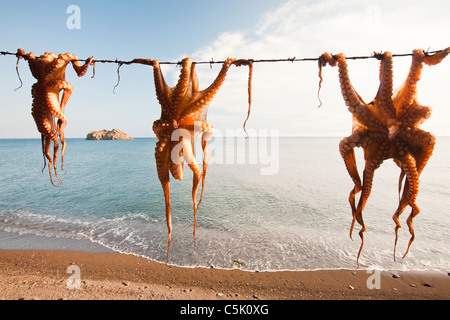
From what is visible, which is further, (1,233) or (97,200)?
(97,200)

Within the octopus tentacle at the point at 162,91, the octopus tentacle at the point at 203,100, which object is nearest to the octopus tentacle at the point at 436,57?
the octopus tentacle at the point at 203,100

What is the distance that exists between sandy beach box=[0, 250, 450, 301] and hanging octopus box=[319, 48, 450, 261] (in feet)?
16.8

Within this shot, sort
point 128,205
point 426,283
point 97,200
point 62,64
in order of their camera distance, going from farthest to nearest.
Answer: point 97,200 → point 128,205 → point 426,283 → point 62,64

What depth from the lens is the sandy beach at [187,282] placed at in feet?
20.3

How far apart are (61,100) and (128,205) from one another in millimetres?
13477

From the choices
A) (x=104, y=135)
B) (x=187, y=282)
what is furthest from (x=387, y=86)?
(x=104, y=135)

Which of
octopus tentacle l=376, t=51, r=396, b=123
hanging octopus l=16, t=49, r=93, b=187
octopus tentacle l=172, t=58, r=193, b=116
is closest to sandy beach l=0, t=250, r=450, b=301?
hanging octopus l=16, t=49, r=93, b=187

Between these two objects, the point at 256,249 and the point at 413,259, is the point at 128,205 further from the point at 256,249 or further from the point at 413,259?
the point at 413,259

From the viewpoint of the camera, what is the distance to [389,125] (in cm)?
269

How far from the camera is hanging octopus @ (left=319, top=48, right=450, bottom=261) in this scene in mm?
2553

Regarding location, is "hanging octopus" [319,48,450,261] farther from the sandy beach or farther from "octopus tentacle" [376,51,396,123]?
the sandy beach

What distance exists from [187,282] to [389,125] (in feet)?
23.1
